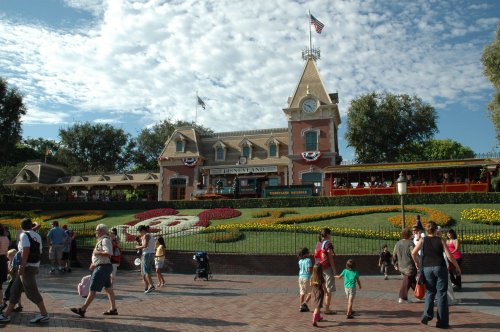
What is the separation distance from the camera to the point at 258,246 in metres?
19.5

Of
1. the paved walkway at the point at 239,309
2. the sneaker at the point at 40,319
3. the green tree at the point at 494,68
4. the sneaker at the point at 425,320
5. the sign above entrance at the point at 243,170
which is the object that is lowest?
the paved walkway at the point at 239,309

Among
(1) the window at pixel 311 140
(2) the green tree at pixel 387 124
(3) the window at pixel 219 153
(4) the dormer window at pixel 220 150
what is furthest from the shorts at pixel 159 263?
(2) the green tree at pixel 387 124

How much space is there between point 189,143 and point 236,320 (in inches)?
1517

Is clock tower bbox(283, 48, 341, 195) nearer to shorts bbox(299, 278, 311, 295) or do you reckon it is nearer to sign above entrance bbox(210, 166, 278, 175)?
sign above entrance bbox(210, 166, 278, 175)

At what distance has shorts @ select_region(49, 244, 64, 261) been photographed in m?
16.0

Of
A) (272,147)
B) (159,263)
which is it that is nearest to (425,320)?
(159,263)

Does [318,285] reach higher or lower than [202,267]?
higher

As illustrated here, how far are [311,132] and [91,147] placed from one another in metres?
42.4

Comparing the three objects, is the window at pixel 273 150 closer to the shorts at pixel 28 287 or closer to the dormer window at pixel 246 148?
the dormer window at pixel 246 148

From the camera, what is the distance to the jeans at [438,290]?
26.6 ft

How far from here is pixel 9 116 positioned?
41.4 metres

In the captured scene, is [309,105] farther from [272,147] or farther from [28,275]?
[28,275]

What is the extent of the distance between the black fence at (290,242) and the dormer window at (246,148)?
22.7 meters

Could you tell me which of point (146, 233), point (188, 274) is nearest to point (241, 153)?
point (188, 274)
